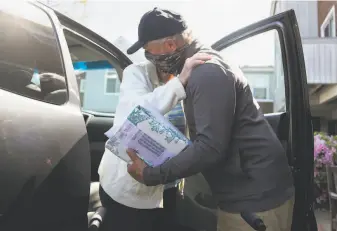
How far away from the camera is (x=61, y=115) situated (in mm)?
1608

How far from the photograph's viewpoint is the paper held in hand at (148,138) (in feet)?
5.12

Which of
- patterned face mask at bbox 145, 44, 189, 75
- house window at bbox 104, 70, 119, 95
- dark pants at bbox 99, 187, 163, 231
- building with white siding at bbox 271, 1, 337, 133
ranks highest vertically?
patterned face mask at bbox 145, 44, 189, 75

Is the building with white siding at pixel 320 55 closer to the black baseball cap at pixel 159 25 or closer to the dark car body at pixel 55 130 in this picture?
the dark car body at pixel 55 130

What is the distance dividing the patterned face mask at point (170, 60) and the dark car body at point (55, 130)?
0.40 m

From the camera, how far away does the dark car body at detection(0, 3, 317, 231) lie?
4.23 feet

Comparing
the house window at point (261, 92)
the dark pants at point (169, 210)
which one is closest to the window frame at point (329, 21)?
the house window at point (261, 92)

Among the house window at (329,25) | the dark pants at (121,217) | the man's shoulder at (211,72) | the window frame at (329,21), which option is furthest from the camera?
the house window at (329,25)

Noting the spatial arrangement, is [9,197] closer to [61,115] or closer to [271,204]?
[61,115]

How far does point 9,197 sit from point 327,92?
12388 mm

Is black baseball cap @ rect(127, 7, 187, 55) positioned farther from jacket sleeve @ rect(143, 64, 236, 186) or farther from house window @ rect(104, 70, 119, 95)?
house window @ rect(104, 70, 119, 95)

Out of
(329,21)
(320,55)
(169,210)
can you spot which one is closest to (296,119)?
(169,210)

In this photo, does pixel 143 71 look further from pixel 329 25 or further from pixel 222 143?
pixel 329 25

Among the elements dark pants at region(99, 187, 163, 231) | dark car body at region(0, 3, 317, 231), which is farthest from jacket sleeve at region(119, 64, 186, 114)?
dark pants at region(99, 187, 163, 231)

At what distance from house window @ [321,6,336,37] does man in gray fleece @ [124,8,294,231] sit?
36.7 feet
